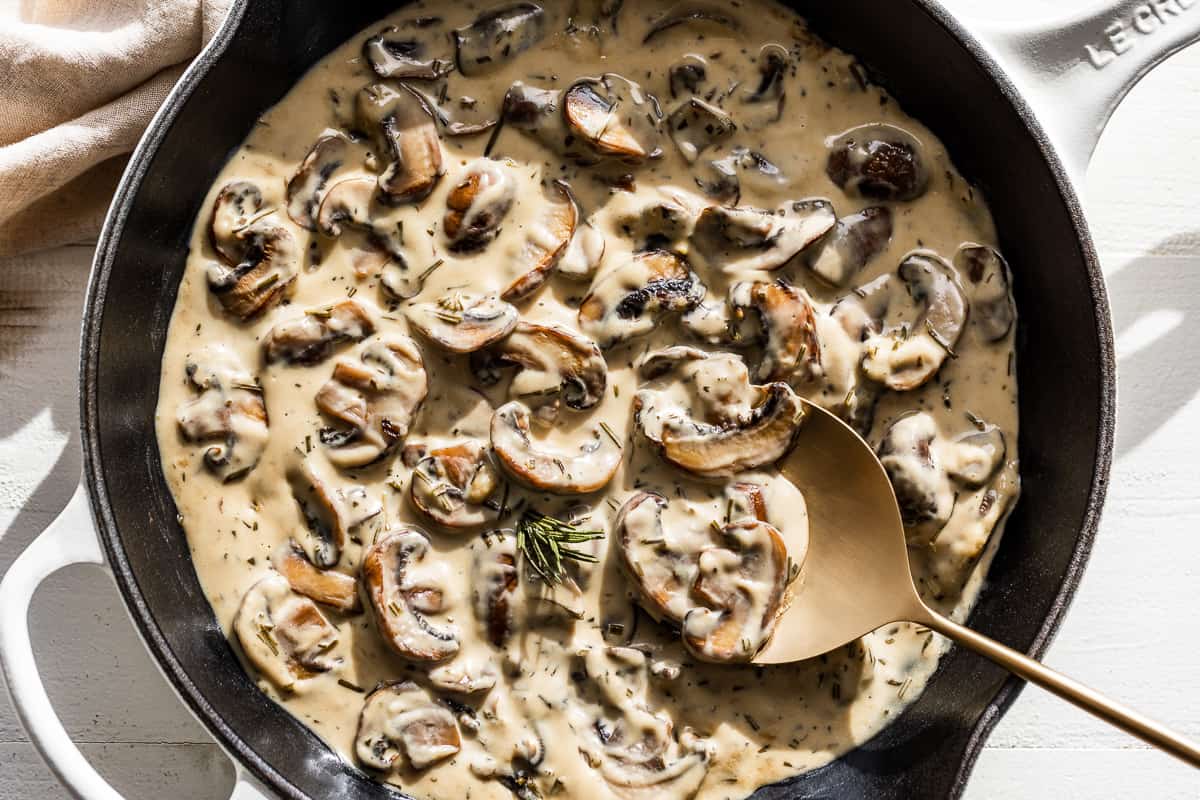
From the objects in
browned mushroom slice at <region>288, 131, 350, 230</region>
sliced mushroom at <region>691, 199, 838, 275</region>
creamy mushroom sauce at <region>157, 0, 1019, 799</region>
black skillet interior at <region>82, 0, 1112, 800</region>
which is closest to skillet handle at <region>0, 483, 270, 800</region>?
black skillet interior at <region>82, 0, 1112, 800</region>

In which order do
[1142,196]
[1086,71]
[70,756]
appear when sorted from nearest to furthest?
[70,756], [1086,71], [1142,196]

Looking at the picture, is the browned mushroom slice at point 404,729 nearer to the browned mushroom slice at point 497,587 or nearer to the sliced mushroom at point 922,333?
the browned mushroom slice at point 497,587

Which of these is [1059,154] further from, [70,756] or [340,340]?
[70,756]

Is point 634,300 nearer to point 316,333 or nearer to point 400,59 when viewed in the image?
point 316,333

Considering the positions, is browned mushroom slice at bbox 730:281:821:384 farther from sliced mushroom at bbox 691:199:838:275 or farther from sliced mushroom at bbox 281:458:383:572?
sliced mushroom at bbox 281:458:383:572

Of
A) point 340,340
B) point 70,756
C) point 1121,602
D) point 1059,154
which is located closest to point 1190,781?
point 1121,602
